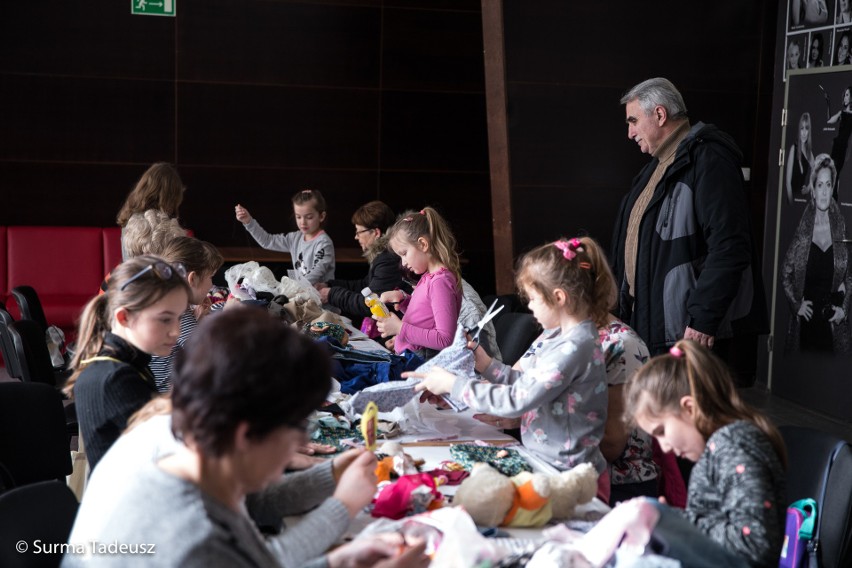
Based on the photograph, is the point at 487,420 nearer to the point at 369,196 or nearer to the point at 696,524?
the point at 696,524

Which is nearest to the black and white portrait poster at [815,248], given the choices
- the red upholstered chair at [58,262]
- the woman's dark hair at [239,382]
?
the red upholstered chair at [58,262]

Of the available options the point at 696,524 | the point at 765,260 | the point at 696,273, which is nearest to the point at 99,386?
the point at 696,524

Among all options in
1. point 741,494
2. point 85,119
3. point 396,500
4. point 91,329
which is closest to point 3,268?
point 85,119

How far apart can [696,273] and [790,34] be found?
3357 millimetres

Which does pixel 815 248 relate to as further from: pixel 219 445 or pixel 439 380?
pixel 219 445

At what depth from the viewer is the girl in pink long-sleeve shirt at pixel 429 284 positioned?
3.58 metres

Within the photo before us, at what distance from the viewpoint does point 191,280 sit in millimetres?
3193

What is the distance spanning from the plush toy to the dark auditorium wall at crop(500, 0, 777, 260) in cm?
359

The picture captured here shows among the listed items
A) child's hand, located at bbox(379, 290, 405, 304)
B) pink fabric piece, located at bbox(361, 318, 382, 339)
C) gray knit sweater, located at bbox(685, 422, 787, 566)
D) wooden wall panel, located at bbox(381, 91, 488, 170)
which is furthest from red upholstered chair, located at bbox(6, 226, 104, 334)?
gray knit sweater, located at bbox(685, 422, 787, 566)

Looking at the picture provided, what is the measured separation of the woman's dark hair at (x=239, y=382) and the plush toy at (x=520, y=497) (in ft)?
2.37

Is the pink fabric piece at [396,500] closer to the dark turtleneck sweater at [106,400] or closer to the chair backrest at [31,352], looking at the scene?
the dark turtleneck sweater at [106,400]

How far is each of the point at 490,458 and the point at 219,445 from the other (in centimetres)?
120

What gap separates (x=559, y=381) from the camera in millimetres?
2314

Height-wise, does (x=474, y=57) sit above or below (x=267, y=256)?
above
